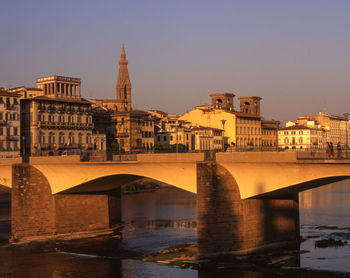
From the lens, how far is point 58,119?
99.9 meters

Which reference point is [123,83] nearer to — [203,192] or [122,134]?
[122,134]

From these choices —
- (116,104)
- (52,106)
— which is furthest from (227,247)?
(116,104)

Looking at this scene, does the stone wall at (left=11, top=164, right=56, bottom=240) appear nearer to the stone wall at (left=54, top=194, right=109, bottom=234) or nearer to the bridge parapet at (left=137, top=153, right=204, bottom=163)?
the stone wall at (left=54, top=194, right=109, bottom=234)

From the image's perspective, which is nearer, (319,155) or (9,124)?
(319,155)

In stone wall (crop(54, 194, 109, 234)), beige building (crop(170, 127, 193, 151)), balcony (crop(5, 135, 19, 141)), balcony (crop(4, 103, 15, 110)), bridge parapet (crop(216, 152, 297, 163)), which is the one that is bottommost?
stone wall (crop(54, 194, 109, 234))

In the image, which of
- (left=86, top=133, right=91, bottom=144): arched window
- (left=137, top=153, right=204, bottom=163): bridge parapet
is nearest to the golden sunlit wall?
(left=86, top=133, right=91, bottom=144): arched window

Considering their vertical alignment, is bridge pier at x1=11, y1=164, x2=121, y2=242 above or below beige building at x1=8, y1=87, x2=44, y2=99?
below

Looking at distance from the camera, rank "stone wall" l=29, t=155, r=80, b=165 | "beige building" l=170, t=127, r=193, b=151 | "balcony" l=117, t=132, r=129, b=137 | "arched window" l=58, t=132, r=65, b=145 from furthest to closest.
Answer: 1. "beige building" l=170, t=127, r=193, b=151
2. "balcony" l=117, t=132, r=129, b=137
3. "arched window" l=58, t=132, r=65, b=145
4. "stone wall" l=29, t=155, r=80, b=165

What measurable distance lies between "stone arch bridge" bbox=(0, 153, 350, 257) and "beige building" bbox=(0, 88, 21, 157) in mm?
47235

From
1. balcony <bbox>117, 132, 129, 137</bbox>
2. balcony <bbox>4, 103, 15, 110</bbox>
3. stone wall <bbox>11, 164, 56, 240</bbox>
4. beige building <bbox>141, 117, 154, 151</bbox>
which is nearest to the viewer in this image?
stone wall <bbox>11, 164, 56, 240</bbox>

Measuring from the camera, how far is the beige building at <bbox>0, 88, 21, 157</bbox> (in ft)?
295

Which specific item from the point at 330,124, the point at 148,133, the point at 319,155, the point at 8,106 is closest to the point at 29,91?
the point at 8,106

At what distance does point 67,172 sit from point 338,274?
847 inches

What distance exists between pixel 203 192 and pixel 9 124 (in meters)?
64.0
